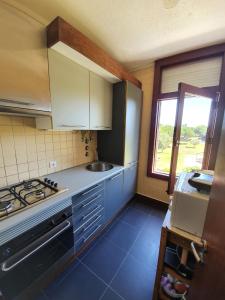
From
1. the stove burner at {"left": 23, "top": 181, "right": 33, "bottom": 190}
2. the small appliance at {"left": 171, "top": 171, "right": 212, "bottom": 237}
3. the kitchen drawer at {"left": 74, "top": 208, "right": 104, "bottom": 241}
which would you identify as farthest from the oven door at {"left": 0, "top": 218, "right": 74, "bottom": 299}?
the small appliance at {"left": 171, "top": 171, "right": 212, "bottom": 237}

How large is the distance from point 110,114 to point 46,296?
2032 millimetres

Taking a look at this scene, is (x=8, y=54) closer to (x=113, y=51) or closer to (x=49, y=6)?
(x=49, y=6)

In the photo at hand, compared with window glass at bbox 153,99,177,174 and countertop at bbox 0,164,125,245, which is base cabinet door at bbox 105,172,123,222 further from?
window glass at bbox 153,99,177,174

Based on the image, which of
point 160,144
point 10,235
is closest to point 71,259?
point 10,235

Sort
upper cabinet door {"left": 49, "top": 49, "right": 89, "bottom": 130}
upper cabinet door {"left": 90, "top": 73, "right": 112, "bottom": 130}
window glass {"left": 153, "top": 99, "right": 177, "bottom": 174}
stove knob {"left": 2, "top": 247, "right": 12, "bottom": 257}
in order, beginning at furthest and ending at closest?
window glass {"left": 153, "top": 99, "right": 177, "bottom": 174}, upper cabinet door {"left": 90, "top": 73, "right": 112, "bottom": 130}, upper cabinet door {"left": 49, "top": 49, "right": 89, "bottom": 130}, stove knob {"left": 2, "top": 247, "right": 12, "bottom": 257}

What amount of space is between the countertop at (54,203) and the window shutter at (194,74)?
161 cm

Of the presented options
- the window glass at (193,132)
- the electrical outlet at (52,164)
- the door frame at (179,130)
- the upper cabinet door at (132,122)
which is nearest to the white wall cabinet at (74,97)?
the upper cabinet door at (132,122)

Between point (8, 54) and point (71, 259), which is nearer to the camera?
point (8, 54)

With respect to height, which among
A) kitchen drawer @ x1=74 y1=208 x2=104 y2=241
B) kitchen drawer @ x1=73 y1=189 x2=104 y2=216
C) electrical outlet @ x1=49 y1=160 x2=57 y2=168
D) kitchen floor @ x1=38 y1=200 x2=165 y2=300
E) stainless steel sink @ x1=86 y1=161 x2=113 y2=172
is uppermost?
electrical outlet @ x1=49 y1=160 x2=57 y2=168

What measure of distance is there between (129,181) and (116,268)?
115cm

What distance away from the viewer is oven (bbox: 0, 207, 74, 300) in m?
0.84

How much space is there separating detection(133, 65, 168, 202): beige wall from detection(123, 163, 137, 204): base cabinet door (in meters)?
0.17

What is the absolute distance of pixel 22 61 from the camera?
96cm

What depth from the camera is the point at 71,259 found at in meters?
1.37
